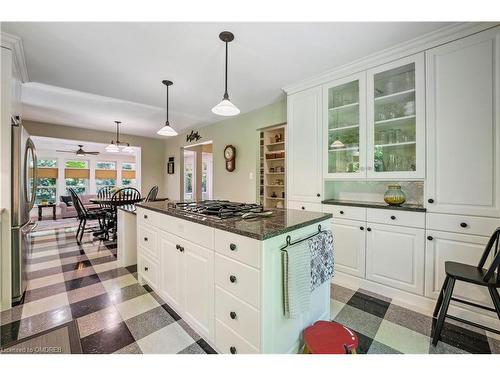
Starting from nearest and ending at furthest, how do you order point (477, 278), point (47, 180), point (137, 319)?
point (477, 278), point (137, 319), point (47, 180)

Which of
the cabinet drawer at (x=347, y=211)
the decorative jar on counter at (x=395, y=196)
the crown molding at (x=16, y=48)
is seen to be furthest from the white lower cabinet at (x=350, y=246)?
the crown molding at (x=16, y=48)

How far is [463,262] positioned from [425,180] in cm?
69

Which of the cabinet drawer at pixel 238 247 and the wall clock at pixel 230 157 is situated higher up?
the wall clock at pixel 230 157

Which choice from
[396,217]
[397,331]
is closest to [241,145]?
[396,217]

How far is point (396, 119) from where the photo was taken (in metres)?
2.13

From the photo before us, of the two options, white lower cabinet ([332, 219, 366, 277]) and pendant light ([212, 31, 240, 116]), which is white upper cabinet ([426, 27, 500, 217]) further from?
pendant light ([212, 31, 240, 116])

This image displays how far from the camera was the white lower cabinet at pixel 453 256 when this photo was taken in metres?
1.68

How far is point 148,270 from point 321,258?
168 cm

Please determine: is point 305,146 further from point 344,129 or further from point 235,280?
point 235,280

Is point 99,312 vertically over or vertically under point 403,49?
under

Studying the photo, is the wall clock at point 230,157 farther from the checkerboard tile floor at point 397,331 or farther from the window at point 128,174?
the window at point 128,174

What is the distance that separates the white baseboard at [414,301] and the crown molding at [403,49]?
2145 mm

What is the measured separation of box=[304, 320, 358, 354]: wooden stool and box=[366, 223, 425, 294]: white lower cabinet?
1159 mm
